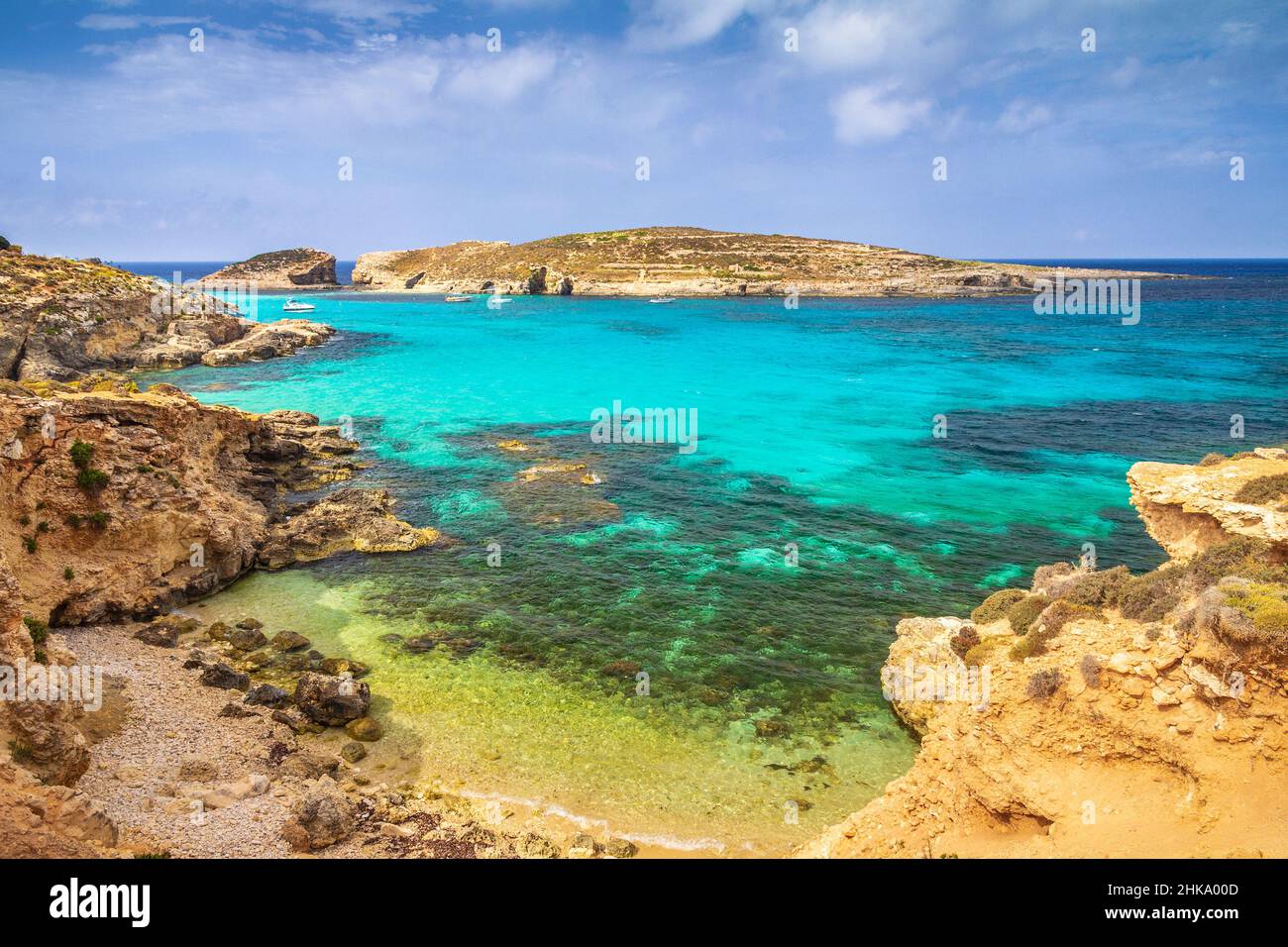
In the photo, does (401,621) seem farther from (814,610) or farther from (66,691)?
(814,610)

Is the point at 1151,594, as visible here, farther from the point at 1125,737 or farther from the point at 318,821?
the point at 318,821

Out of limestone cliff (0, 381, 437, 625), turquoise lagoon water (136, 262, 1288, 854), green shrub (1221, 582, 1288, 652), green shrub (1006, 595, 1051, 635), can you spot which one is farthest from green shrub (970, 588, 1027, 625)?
limestone cliff (0, 381, 437, 625)

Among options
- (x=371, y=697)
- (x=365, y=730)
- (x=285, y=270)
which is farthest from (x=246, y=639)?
(x=285, y=270)

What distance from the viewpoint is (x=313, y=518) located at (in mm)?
27625

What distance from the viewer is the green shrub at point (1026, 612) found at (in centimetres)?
1675

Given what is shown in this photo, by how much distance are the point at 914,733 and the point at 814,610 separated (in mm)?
6228

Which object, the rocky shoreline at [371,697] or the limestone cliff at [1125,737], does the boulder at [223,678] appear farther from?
the limestone cliff at [1125,737]

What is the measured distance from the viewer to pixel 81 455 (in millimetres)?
20812

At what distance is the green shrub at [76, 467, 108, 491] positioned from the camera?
20594 mm

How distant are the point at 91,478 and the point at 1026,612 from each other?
25460 millimetres

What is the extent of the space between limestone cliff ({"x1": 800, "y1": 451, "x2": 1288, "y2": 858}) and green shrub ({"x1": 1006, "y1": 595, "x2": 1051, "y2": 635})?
1.53 m
